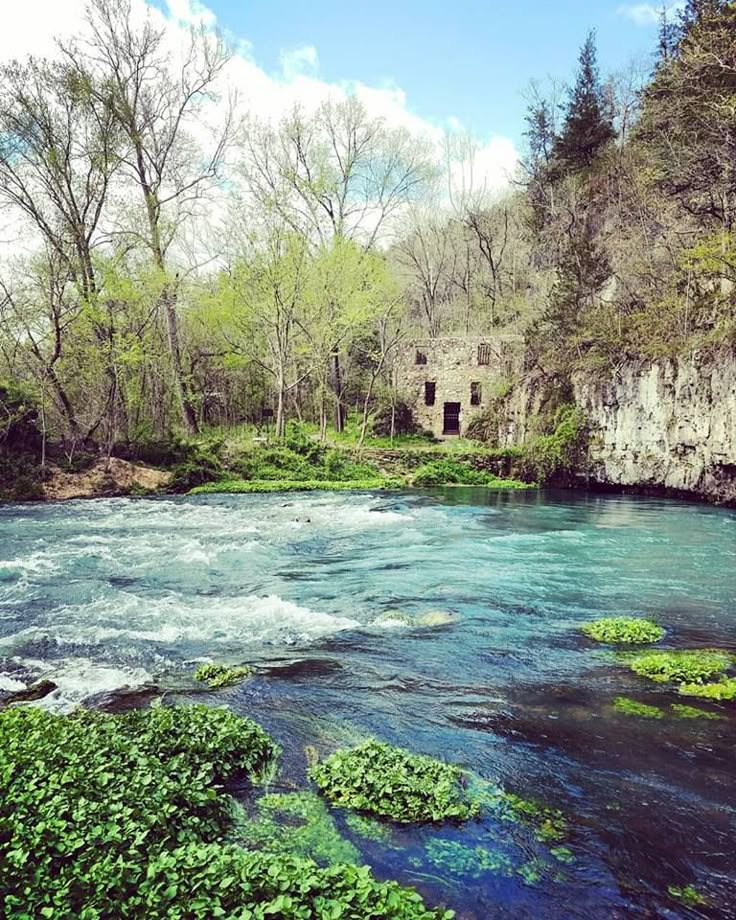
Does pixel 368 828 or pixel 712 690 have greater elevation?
pixel 712 690

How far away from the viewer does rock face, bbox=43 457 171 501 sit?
23.8m

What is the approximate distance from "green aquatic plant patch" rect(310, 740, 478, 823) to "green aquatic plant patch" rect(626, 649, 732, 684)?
128 inches

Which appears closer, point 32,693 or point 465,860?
point 465,860

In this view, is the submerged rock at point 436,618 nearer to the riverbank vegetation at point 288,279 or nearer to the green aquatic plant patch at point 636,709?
the green aquatic plant patch at point 636,709

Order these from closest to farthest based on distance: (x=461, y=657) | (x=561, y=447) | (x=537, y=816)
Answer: (x=537, y=816), (x=461, y=657), (x=561, y=447)

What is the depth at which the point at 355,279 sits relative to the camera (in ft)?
111

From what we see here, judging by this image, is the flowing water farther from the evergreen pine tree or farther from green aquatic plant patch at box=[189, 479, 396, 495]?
the evergreen pine tree

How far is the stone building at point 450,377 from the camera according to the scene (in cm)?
4038

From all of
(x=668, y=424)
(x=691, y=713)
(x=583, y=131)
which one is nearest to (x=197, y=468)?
(x=668, y=424)

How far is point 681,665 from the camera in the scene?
7348mm

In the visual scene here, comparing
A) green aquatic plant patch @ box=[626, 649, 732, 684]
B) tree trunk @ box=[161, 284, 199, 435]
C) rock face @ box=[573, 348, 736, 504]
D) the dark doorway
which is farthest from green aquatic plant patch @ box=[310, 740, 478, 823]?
the dark doorway

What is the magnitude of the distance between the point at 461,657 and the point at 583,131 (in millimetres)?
47945

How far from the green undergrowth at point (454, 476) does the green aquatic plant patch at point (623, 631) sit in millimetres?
20513

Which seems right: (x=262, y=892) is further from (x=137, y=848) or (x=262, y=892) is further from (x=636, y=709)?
(x=636, y=709)
